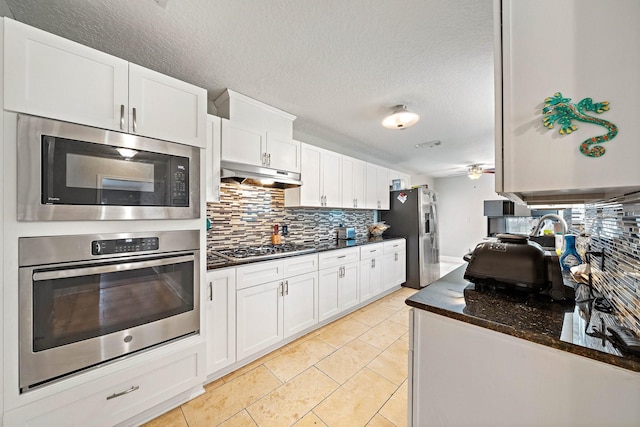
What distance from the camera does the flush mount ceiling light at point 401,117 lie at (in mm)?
2387

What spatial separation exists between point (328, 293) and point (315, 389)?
1.05 metres

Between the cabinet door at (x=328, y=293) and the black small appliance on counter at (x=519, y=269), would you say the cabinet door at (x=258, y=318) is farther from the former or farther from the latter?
the black small appliance on counter at (x=519, y=269)

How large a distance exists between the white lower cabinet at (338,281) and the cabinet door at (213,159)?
1.27 m

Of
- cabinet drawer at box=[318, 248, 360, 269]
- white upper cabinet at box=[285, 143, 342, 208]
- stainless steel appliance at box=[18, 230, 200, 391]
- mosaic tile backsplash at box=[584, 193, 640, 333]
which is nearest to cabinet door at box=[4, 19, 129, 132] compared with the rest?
stainless steel appliance at box=[18, 230, 200, 391]

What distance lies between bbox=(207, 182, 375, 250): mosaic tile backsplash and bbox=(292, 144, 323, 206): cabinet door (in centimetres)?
35

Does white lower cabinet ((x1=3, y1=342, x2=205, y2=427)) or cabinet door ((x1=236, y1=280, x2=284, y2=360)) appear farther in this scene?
cabinet door ((x1=236, y1=280, x2=284, y2=360))

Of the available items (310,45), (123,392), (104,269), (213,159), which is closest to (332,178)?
(213,159)

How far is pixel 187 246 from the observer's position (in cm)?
156

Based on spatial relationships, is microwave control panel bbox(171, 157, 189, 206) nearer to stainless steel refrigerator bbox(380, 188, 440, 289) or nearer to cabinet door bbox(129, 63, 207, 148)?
cabinet door bbox(129, 63, 207, 148)

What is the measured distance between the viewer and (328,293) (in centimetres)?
271

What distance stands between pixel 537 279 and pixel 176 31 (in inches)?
93.3

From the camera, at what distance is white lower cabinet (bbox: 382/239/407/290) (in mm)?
3660

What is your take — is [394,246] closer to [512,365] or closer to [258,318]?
[258,318]

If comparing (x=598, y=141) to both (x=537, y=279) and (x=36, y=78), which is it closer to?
(x=537, y=279)
